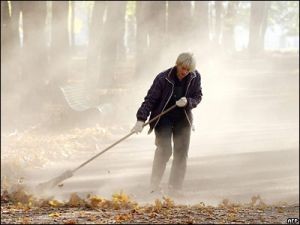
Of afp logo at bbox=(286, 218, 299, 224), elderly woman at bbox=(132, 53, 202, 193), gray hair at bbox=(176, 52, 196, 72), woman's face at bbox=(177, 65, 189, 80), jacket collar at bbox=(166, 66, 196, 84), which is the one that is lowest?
afp logo at bbox=(286, 218, 299, 224)

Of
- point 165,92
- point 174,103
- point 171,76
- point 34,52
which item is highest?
point 171,76

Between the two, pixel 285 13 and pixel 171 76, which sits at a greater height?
pixel 171 76

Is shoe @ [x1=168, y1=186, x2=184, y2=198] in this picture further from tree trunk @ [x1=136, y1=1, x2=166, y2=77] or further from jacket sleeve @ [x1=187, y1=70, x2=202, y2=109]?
tree trunk @ [x1=136, y1=1, x2=166, y2=77]

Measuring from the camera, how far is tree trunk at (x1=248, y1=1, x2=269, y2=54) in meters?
41.1

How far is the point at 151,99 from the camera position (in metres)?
7.43

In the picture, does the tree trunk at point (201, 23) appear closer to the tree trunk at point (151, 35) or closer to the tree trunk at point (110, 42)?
the tree trunk at point (151, 35)

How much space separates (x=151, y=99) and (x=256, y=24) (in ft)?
115

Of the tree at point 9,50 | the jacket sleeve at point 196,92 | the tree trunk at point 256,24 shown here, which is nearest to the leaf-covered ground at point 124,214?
the jacket sleeve at point 196,92

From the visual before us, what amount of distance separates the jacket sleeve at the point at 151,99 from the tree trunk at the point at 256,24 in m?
34.7

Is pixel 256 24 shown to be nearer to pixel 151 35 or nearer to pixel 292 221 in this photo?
pixel 151 35

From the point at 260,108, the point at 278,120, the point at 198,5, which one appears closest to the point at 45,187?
the point at 278,120

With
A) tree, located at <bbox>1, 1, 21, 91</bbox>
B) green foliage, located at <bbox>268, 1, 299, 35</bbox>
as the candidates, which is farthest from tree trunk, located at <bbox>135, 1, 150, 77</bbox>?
green foliage, located at <bbox>268, 1, 299, 35</bbox>

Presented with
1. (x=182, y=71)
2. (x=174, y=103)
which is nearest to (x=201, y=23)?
(x=174, y=103)

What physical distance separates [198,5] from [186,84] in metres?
20.9
